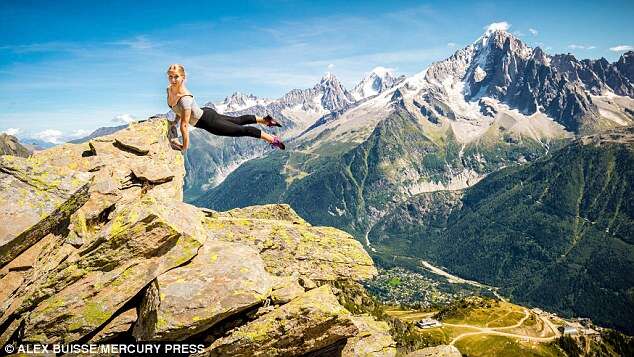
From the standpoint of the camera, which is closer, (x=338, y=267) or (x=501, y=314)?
(x=338, y=267)

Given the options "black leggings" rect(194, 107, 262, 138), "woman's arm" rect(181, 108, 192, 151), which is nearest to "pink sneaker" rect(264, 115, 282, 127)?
"black leggings" rect(194, 107, 262, 138)

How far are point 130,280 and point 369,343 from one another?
50.0 ft

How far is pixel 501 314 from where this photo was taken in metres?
177

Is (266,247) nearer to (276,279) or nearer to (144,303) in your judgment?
(276,279)

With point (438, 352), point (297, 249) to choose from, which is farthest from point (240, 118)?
point (438, 352)

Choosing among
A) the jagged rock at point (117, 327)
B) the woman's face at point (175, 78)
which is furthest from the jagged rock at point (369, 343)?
the woman's face at point (175, 78)

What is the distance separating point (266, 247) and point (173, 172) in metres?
9.03

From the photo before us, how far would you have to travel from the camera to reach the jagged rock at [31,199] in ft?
62.6

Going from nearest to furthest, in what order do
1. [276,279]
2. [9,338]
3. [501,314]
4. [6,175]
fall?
[9,338] → [6,175] → [276,279] → [501,314]

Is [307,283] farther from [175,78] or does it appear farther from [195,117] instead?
[175,78]

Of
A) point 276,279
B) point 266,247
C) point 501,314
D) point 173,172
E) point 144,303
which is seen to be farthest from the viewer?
point 501,314

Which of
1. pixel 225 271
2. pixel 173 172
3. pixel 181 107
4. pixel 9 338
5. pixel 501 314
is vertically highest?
pixel 181 107

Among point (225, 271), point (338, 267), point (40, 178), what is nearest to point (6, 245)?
point (40, 178)

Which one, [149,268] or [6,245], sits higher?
[6,245]
